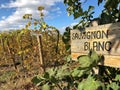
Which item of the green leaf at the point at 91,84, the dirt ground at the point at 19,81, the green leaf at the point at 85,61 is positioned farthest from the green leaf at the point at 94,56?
the dirt ground at the point at 19,81

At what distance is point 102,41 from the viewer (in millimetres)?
3092

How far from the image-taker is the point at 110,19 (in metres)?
3.46

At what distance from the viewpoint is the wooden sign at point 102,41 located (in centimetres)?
290

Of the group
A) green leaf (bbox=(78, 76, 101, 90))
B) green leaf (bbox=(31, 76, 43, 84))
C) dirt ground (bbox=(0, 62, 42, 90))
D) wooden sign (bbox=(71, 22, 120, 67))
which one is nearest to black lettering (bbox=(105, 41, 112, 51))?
wooden sign (bbox=(71, 22, 120, 67))

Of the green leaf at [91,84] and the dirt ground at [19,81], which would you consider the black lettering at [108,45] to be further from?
the dirt ground at [19,81]

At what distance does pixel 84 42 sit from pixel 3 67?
383 inches

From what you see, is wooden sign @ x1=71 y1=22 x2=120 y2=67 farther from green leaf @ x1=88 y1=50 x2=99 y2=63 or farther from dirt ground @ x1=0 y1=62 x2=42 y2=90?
dirt ground @ x1=0 y1=62 x2=42 y2=90

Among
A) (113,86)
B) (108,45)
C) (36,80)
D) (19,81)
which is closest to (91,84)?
(113,86)

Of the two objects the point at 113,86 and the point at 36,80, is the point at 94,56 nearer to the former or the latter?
the point at 113,86

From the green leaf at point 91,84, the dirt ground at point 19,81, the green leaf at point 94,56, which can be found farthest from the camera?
the dirt ground at point 19,81

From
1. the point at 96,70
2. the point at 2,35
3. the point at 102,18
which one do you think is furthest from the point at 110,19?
the point at 2,35

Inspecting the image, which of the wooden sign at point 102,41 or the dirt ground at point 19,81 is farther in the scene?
the dirt ground at point 19,81

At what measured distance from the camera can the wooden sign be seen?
9.52ft

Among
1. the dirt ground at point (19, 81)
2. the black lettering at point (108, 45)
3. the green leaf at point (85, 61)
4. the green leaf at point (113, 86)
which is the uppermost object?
the black lettering at point (108, 45)
